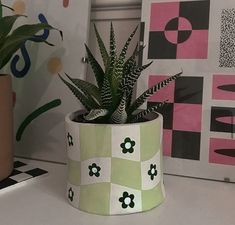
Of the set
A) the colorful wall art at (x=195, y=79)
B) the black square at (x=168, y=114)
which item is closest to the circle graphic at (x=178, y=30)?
the colorful wall art at (x=195, y=79)

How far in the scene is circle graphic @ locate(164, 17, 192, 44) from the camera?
2.02 ft

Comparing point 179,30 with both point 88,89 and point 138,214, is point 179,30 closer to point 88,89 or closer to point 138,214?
point 88,89

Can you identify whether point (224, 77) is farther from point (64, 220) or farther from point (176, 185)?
point (64, 220)

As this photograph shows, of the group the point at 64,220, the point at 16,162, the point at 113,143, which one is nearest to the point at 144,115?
the point at 113,143

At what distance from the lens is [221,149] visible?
59 centimetres

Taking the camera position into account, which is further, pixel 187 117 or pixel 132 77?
pixel 187 117

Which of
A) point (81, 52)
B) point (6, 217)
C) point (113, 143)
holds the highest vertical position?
point (81, 52)

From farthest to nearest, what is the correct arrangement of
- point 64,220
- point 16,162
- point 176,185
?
1. point 16,162
2. point 176,185
3. point 64,220

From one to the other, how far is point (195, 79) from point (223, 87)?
0.05 meters

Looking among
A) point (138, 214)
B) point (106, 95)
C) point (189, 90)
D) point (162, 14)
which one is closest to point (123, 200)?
point (138, 214)

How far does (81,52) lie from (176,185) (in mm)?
327

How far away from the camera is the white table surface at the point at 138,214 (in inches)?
17.6

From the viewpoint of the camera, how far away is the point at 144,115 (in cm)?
51

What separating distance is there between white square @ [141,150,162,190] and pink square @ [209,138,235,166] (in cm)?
15
